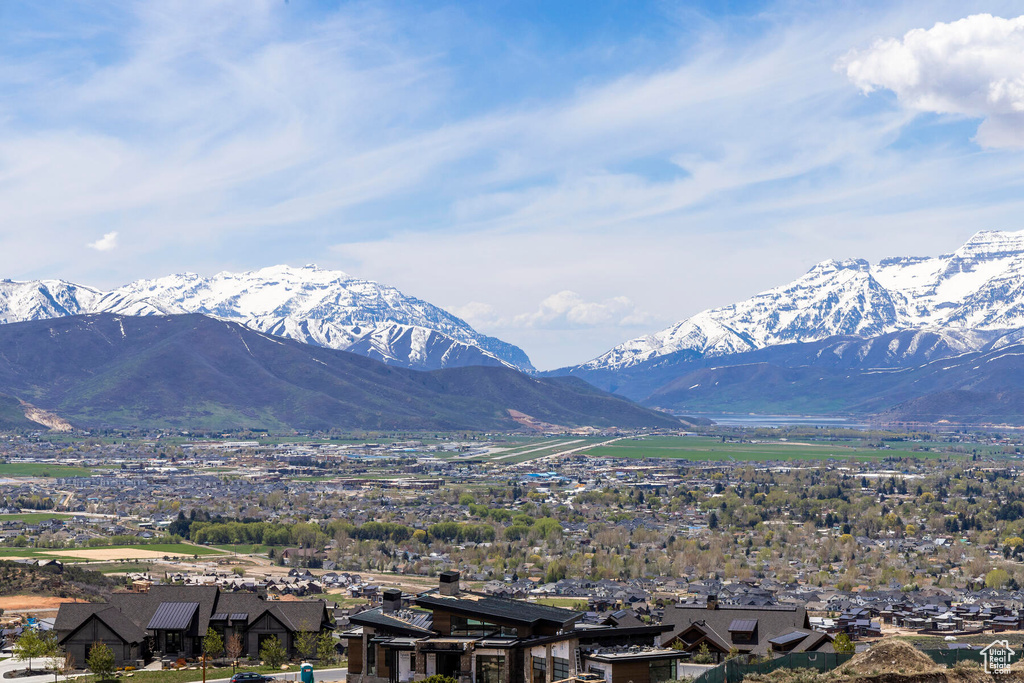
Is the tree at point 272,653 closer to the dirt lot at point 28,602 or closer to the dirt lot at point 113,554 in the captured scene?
the dirt lot at point 28,602

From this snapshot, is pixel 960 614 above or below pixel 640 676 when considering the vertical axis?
below

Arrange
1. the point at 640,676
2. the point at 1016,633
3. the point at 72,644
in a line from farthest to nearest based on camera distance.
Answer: the point at 1016,633 → the point at 72,644 → the point at 640,676

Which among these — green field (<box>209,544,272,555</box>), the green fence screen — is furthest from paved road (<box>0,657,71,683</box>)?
green field (<box>209,544,272,555</box>)

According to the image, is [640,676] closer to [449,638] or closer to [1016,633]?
[449,638]

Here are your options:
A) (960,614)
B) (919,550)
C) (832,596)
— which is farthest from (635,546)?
(960,614)

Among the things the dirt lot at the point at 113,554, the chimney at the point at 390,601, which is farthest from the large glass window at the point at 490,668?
the dirt lot at the point at 113,554

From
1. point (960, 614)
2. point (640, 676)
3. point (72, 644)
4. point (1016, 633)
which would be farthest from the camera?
point (960, 614)
